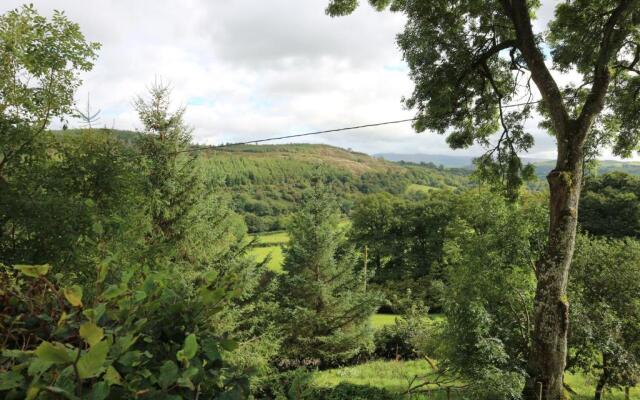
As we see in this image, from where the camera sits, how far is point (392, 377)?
1658cm

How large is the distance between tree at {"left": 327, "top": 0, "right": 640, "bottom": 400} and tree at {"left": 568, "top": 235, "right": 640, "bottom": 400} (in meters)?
2.16

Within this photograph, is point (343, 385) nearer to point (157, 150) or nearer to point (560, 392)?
point (560, 392)

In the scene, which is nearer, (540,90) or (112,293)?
(112,293)

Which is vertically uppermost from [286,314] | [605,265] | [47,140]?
[47,140]

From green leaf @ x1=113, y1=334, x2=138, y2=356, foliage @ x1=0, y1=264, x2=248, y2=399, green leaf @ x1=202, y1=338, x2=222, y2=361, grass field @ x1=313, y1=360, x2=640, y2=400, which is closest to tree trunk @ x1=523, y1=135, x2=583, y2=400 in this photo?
grass field @ x1=313, y1=360, x2=640, y2=400

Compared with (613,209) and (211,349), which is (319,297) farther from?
(613,209)

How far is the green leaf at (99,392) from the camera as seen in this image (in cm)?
84

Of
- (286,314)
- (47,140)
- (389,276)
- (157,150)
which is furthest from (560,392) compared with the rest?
(389,276)

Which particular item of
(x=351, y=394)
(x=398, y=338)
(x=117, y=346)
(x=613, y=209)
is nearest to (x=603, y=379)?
(x=351, y=394)

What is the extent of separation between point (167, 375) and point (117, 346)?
0.16 metres

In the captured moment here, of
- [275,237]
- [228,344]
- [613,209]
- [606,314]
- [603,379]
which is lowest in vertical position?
[275,237]

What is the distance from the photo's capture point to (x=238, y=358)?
12758mm

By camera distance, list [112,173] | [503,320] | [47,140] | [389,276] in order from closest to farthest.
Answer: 1. [47,140]
2. [112,173]
3. [503,320]
4. [389,276]

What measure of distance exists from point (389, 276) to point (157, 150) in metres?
33.9
